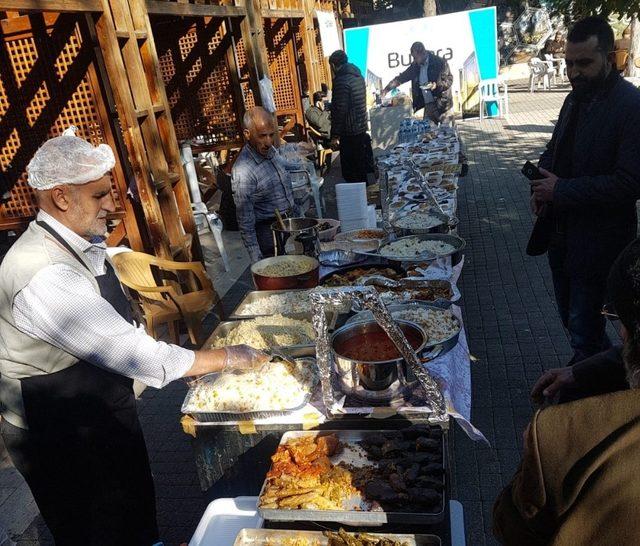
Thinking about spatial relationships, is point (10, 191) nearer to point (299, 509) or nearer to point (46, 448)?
Result: point (46, 448)

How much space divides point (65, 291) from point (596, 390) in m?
2.23

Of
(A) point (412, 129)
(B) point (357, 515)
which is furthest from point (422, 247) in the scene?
(A) point (412, 129)

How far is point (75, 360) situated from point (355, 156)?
7.38 metres

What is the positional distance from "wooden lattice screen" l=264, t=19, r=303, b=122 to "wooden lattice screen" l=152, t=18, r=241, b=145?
380 cm

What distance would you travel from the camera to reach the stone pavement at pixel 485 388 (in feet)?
10.4

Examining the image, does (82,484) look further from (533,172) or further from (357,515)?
(533,172)

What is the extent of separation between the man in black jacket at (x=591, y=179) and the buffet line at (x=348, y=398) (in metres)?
0.79

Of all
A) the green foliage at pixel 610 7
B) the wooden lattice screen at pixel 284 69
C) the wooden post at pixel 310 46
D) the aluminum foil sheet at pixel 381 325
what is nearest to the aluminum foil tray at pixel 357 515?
the aluminum foil sheet at pixel 381 325

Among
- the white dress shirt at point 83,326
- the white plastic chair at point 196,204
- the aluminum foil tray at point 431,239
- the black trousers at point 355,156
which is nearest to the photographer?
the white dress shirt at point 83,326

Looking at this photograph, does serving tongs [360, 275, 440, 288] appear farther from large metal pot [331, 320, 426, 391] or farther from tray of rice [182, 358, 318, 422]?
tray of rice [182, 358, 318, 422]

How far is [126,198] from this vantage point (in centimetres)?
489

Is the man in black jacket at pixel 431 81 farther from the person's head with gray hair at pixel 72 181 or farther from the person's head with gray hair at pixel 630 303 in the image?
the person's head with gray hair at pixel 630 303

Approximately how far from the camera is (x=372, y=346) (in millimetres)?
2430

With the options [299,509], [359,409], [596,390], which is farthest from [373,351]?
[596,390]
